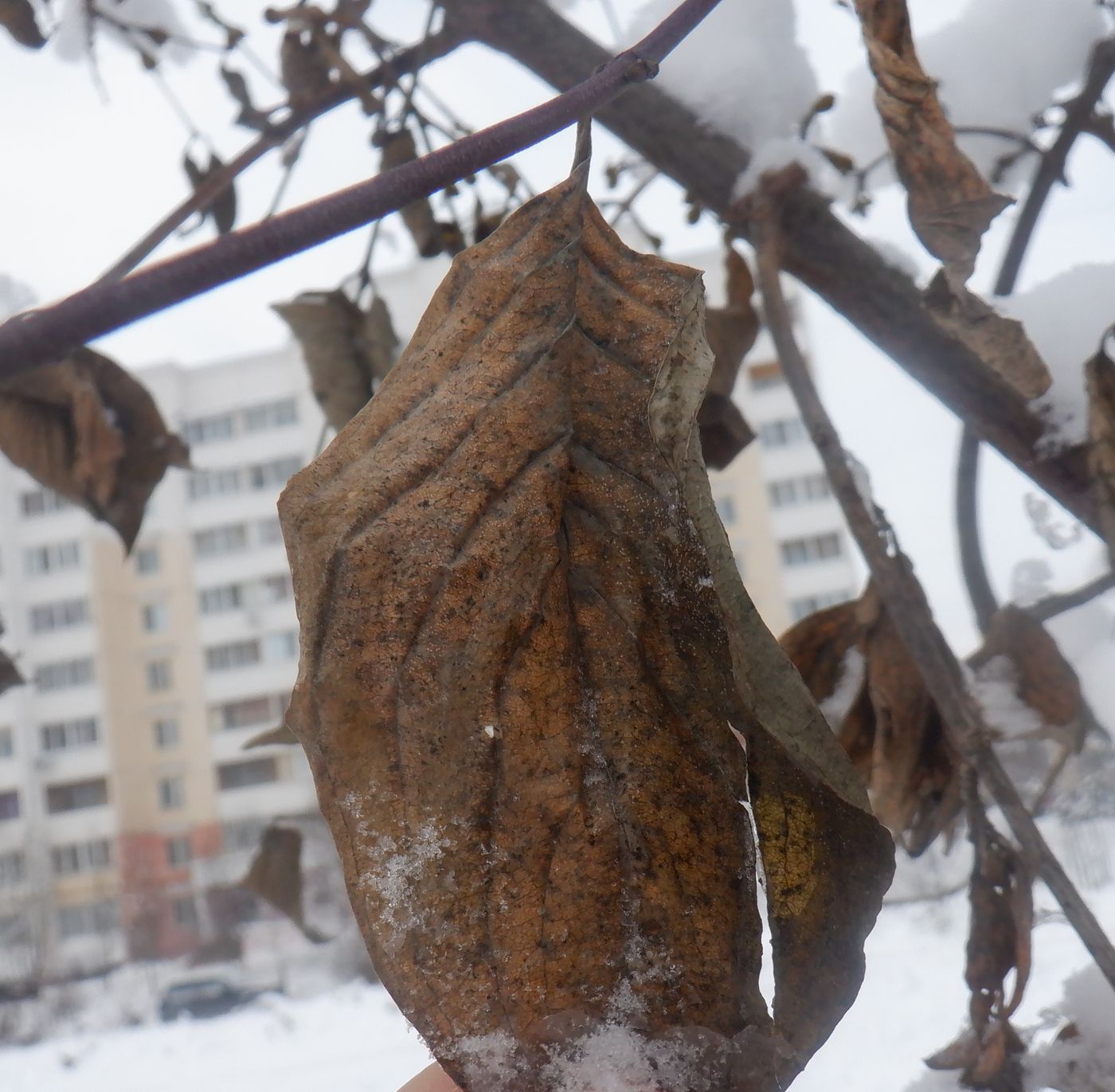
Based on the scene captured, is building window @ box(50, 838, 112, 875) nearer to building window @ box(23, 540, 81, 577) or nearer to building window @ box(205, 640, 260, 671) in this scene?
building window @ box(205, 640, 260, 671)

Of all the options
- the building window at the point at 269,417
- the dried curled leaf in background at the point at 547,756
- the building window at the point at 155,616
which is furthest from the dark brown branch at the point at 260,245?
the building window at the point at 155,616

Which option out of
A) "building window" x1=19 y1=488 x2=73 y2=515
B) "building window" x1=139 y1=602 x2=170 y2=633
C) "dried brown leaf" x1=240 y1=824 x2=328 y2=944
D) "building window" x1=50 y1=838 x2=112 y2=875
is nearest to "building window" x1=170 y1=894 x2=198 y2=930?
"building window" x1=50 y1=838 x2=112 y2=875

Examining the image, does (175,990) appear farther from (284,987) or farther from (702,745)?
(702,745)

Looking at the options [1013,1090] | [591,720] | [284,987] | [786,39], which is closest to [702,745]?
[591,720]

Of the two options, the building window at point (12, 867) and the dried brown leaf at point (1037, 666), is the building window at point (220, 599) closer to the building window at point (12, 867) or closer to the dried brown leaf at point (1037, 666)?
the building window at point (12, 867)

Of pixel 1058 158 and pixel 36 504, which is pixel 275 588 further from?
pixel 1058 158

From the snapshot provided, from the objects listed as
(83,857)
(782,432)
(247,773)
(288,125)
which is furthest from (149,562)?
(288,125)

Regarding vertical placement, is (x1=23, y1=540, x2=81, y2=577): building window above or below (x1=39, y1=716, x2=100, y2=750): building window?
above
